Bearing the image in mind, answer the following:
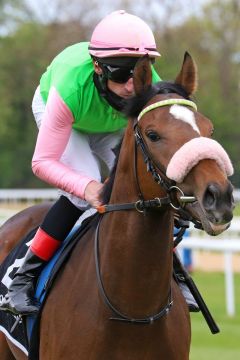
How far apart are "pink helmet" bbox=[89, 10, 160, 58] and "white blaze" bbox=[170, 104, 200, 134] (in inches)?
29.0

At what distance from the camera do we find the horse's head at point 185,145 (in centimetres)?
380

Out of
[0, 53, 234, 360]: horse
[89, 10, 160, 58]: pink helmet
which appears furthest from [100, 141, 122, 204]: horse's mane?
[89, 10, 160, 58]: pink helmet

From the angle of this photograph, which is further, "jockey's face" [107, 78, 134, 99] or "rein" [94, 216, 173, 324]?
"jockey's face" [107, 78, 134, 99]

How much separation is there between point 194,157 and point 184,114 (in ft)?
1.03

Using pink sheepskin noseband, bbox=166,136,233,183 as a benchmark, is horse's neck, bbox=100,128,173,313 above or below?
below

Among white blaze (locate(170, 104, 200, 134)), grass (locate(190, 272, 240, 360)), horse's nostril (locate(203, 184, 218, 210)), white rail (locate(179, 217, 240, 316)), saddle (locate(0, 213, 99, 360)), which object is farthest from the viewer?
white rail (locate(179, 217, 240, 316))

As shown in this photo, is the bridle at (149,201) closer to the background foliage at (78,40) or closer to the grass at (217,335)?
the grass at (217,335)

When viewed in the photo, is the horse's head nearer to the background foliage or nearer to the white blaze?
the white blaze

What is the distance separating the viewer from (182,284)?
5355mm

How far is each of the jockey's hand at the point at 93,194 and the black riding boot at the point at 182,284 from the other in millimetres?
789

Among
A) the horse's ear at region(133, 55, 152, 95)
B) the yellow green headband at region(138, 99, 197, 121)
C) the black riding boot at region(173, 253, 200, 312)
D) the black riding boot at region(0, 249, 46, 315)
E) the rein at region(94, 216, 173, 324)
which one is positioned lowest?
the black riding boot at region(173, 253, 200, 312)

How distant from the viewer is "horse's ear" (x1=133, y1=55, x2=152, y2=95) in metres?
4.33

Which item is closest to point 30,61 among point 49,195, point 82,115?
point 49,195

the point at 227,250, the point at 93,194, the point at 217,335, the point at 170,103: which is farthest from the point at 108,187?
the point at 227,250
